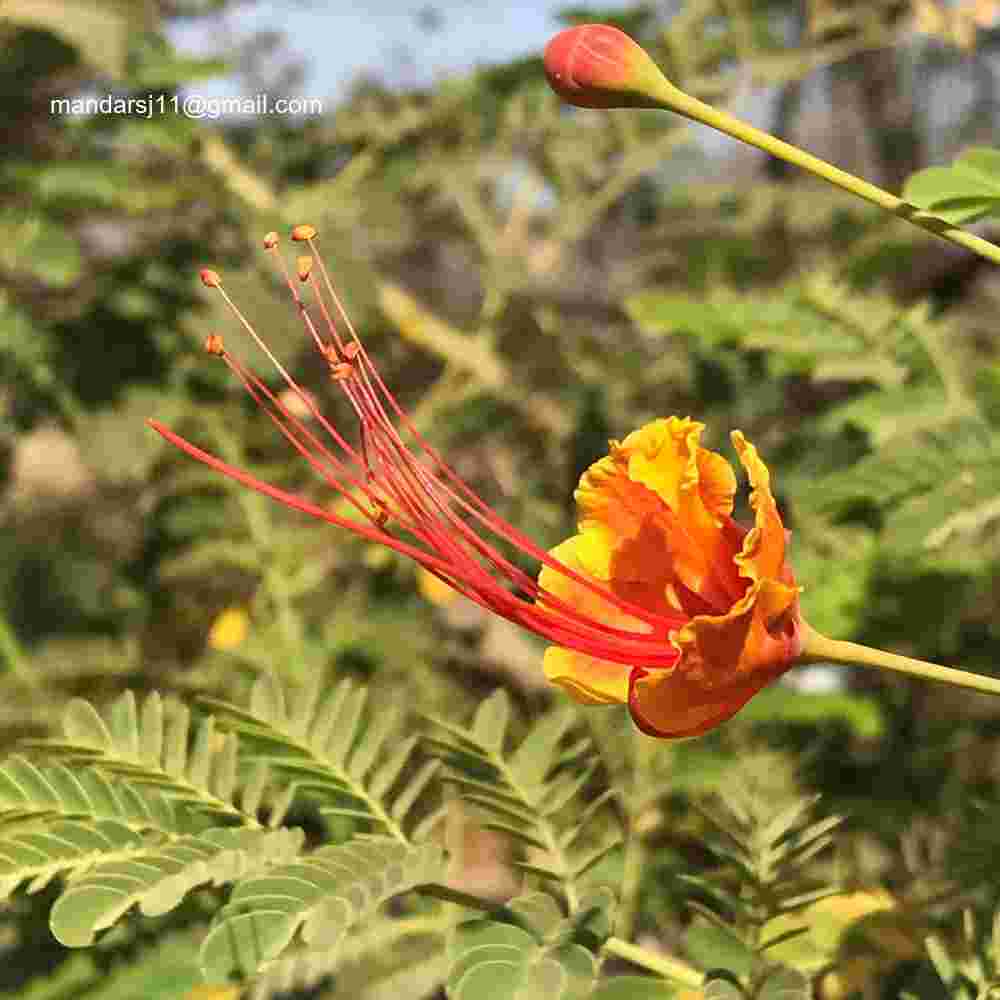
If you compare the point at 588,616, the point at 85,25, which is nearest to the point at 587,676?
the point at 588,616

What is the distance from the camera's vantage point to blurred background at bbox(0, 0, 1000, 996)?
51.9 inches

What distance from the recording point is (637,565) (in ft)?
2.37

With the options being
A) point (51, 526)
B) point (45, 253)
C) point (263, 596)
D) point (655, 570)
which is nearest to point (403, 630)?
point (263, 596)

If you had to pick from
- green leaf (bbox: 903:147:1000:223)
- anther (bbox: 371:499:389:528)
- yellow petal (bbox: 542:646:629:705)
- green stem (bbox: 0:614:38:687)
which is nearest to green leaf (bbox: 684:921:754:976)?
yellow petal (bbox: 542:646:629:705)

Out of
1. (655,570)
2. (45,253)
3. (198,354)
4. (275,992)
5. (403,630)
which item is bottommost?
(275,992)

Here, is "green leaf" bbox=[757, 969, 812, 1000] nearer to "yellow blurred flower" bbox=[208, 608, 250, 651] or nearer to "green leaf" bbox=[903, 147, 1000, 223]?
"green leaf" bbox=[903, 147, 1000, 223]

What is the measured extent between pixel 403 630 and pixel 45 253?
0.64 meters

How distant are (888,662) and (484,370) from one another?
59.1 inches

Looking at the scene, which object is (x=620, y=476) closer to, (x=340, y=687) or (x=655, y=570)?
(x=655, y=570)

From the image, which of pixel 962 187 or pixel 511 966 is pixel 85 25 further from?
pixel 511 966

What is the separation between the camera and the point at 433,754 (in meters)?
0.79

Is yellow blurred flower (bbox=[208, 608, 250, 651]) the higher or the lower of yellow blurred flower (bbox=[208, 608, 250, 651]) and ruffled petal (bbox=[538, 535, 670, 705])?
the lower

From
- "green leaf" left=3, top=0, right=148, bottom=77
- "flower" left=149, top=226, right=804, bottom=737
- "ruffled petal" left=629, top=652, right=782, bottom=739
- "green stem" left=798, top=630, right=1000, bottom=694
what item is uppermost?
"green leaf" left=3, top=0, right=148, bottom=77

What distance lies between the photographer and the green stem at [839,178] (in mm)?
596
